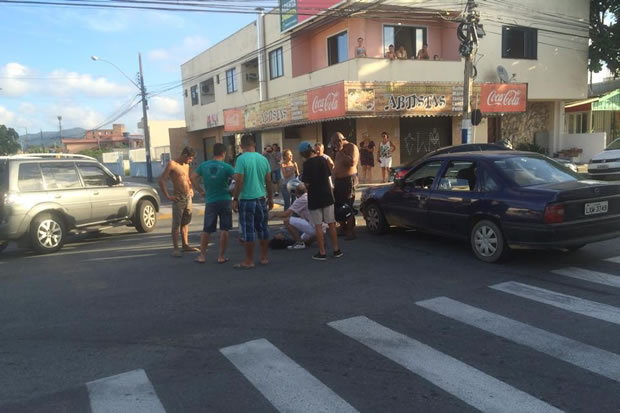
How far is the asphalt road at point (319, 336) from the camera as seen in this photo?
3299 millimetres

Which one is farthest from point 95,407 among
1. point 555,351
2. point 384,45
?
A: point 384,45

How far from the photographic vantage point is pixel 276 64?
2467cm

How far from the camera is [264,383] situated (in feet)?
11.5

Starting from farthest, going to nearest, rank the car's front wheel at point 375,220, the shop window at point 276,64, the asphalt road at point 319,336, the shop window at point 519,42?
the shop window at point 276,64 → the shop window at point 519,42 → the car's front wheel at point 375,220 → the asphalt road at point 319,336

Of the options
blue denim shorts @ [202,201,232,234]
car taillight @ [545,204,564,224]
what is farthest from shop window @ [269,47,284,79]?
car taillight @ [545,204,564,224]

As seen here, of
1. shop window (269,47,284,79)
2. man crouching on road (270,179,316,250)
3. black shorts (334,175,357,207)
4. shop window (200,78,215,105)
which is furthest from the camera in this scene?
shop window (200,78,215,105)

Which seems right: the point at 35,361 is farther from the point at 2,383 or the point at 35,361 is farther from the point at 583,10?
the point at 583,10

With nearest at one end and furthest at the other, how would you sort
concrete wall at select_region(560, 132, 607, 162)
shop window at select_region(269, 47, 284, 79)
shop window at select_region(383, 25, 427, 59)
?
shop window at select_region(383, 25, 427, 59), concrete wall at select_region(560, 132, 607, 162), shop window at select_region(269, 47, 284, 79)

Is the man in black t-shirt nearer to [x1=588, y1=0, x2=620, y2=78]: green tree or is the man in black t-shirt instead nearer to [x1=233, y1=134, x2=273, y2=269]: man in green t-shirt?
[x1=233, y1=134, x2=273, y2=269]: man in green t-shirt

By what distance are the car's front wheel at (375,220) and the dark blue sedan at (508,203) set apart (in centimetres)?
80

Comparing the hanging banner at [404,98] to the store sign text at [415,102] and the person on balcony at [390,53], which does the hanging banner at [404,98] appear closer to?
the store sign text at [415,102]

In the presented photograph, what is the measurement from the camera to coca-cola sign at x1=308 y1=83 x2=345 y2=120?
16.0 meters

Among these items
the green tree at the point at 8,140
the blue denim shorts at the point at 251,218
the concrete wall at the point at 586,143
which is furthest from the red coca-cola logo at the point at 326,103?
the green tree at the point at 8,140

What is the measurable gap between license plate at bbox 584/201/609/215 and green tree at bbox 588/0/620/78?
2316cm
